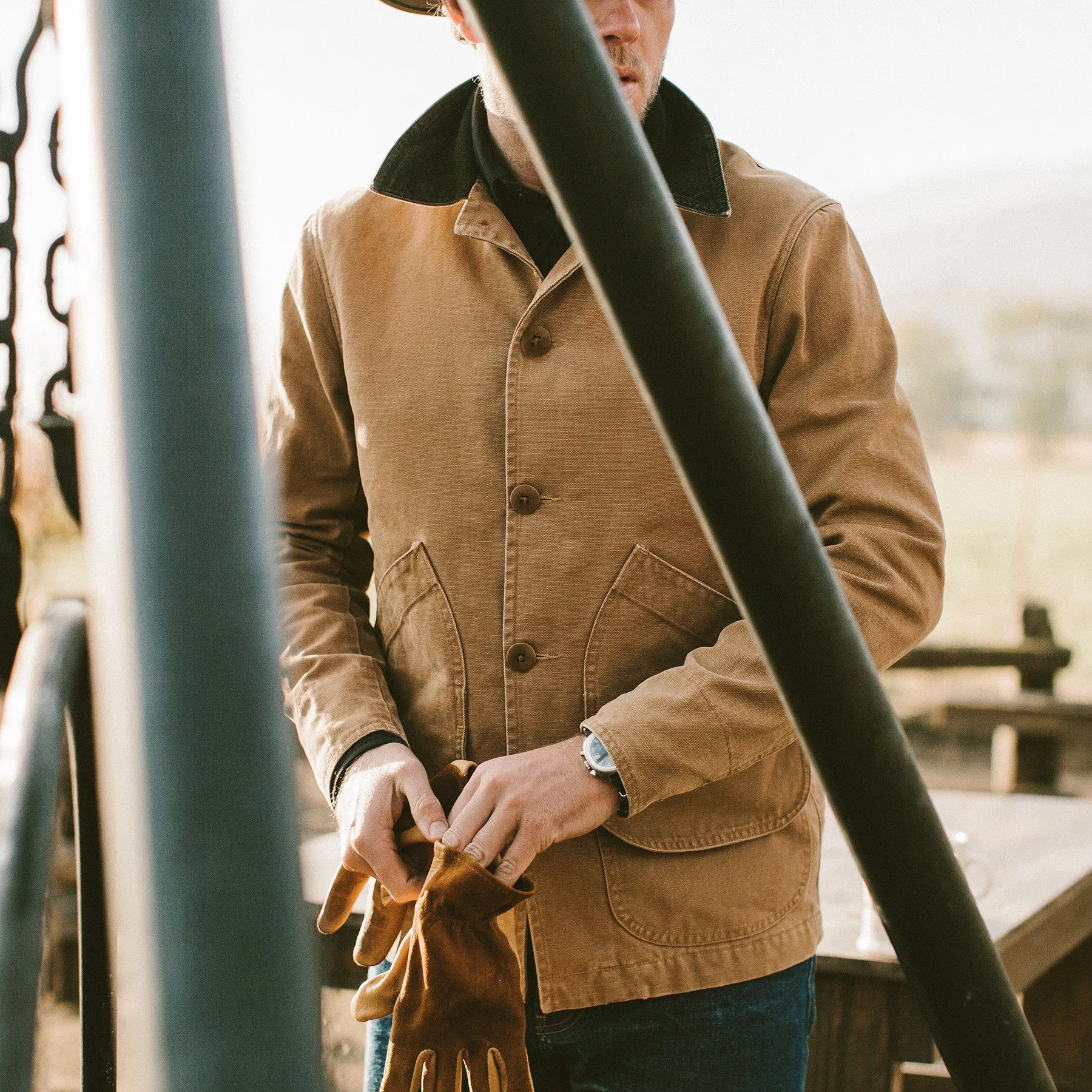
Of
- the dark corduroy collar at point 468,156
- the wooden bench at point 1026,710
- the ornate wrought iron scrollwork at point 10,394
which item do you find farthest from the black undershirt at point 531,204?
the wooden bench at point 1026,710

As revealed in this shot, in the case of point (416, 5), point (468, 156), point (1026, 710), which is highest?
point (416, 5)

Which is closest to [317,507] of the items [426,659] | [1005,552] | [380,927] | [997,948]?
[426,659]

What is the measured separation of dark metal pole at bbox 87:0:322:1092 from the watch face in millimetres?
842

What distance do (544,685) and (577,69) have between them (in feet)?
2.93

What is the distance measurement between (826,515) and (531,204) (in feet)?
1.41

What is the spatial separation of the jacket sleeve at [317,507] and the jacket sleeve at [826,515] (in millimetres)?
299

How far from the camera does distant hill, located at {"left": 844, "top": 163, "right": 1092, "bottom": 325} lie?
3228 cm

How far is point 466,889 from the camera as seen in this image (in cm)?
100

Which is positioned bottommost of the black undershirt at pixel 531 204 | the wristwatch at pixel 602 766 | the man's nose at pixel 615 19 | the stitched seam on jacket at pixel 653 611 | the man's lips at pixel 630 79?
the wristwatch at pixel 602 766

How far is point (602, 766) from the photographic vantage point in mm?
1073

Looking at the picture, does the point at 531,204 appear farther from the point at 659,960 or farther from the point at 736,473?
the point at 736,473

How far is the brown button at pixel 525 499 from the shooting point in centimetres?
117

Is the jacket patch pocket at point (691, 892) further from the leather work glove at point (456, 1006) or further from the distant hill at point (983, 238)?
the distant hill at point (983, 238)

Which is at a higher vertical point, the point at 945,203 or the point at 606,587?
the point at 945,203
